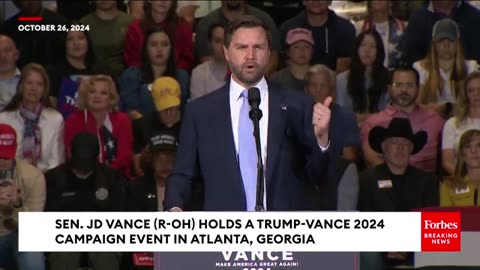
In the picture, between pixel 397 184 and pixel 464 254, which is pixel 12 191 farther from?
pixel 464 254

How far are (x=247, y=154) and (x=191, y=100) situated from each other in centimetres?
237

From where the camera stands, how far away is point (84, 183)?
7.23 metres

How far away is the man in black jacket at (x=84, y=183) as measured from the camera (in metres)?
7.15

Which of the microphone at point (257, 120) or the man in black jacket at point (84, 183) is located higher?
the man in black jacket at point (84, 183)

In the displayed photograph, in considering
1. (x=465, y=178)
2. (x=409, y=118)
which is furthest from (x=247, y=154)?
(x=409, y=118)

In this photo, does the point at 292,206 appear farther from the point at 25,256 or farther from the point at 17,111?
the point at 17,111

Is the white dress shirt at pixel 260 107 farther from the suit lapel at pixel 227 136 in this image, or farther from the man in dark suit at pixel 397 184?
the man in dark suit at pixel 397 184

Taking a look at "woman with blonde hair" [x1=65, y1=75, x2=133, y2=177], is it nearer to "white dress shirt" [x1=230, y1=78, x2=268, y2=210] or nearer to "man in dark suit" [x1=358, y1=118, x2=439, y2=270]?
"man in dark suit" [x1=358, y1=118, x2=439, y2=270]

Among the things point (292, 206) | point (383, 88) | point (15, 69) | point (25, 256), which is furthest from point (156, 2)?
point (292, 206)

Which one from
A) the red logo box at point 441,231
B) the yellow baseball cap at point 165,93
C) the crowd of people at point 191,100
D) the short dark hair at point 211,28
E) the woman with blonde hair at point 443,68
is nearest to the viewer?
the red logo box at point 441,231

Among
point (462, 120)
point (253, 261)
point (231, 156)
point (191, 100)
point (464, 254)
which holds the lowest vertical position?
point (253, 261)

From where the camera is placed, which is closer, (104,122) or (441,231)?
(441,231)

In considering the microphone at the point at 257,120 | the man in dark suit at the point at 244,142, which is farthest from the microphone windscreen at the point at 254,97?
the man in dark suit at the point at 244,142

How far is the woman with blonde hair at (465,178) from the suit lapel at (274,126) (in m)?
2.88
